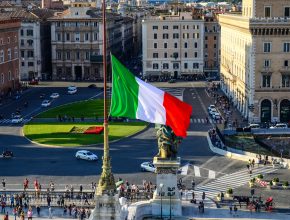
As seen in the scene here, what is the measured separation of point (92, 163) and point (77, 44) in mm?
79069

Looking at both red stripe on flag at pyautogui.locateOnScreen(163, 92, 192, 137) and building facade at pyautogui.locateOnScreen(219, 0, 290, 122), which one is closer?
red stripe on flag at pyautogui.locateOnScreen(163, 92, 192, 137)

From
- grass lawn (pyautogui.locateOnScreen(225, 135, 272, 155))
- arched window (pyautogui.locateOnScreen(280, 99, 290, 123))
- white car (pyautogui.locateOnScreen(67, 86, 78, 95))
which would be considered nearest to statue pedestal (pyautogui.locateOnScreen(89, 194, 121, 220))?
grass lawn (pyautogui.locateOnScreen(225, 135, 272, 155))

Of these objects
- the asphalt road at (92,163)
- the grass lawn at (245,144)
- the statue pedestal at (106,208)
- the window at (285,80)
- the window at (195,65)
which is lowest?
the grass lawn at (245,144)

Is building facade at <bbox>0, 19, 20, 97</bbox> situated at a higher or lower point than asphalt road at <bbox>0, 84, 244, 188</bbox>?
higher

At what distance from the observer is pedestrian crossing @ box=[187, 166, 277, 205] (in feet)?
207

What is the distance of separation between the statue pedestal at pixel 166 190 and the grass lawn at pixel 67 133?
32.1 metres

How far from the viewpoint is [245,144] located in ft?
279

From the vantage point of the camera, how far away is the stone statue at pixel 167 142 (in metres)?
51.2

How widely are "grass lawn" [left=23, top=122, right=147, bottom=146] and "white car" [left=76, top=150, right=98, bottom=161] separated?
22.1ft

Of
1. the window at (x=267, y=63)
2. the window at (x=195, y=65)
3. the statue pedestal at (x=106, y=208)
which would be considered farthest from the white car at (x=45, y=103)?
the statue pedestal at (x=106, y=208)

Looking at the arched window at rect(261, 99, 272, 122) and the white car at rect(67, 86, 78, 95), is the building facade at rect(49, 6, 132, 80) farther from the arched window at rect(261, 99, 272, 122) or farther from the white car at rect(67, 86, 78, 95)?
the arched window at rect(261, 99, 272, 122)

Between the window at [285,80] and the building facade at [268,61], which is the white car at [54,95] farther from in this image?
the window at [285,80]

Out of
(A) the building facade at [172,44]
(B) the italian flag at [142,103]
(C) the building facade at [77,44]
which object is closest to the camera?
(B) the italian flag at [142,103]

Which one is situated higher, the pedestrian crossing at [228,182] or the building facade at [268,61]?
the building facade at [268,61]
